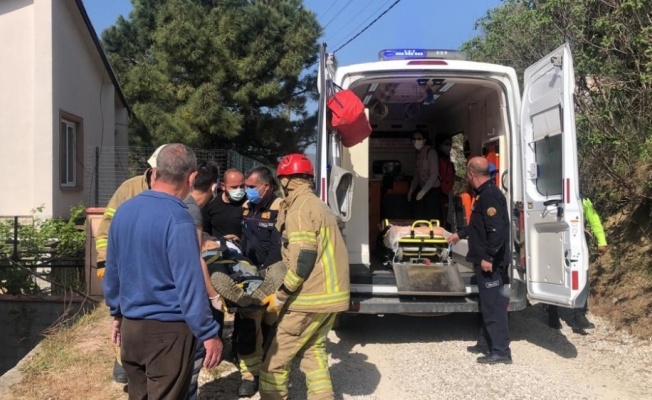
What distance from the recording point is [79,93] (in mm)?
12062

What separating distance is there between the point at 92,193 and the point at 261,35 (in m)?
7.67

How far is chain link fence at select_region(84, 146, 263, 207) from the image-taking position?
1225cm

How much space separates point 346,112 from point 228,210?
4.37ft

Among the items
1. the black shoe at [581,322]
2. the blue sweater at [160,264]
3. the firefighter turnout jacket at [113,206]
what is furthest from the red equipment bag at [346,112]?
the black shoe at [581,322]

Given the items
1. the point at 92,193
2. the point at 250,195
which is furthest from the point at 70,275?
the point at 250,195

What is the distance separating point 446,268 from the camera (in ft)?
19.8

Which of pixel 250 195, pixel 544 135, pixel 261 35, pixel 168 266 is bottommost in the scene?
pixel 168 266

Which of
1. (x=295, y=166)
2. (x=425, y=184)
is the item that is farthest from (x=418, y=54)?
(x=425, y=184)

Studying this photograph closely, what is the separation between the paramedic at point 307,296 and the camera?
3.91 metres

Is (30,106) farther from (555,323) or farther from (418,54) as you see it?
(555,323)

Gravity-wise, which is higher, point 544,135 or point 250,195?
point 544,135

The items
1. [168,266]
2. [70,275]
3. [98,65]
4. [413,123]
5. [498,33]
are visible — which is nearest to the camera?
[168,266]

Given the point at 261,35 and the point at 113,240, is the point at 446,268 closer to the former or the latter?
the point at 113,240

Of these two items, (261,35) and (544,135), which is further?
(261,35)
